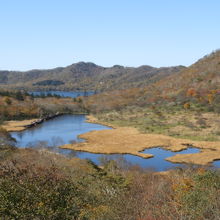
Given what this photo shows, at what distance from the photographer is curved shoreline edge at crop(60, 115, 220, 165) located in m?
53.8

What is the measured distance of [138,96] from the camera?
168 m

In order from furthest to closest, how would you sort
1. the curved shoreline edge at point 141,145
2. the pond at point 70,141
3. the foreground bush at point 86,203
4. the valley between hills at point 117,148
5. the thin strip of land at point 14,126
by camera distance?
the thin strip of land at point 14,126, the curved shoreline edge at point 141,145, the pond at point 70,141, the valley between hills at point 117,148, the foreground bush at point 86,203

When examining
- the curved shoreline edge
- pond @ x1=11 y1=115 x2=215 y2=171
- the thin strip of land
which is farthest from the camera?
the thin strip of land

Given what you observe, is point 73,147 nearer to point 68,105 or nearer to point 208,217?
point 208,217

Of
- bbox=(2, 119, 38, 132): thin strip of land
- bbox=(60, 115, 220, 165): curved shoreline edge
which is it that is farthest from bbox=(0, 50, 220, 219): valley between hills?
bbox=(60, 115, 220, 165): curved shoreline edge

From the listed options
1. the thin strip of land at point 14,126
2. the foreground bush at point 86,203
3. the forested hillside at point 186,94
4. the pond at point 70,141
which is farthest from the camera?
the forested hillside at point 186,94

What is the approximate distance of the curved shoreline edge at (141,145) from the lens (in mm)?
53781

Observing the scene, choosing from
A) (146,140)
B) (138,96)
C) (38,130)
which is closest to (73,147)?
(146,140)

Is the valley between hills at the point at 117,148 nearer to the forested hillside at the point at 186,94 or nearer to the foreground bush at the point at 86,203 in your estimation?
the foreground bush at the point at 86,203

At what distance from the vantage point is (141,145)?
6450 cm

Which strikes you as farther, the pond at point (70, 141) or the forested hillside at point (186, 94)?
the forested hillside at point (186, 94)

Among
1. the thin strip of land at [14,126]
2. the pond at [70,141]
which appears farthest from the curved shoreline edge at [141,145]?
the thin strip of land at [14,126]

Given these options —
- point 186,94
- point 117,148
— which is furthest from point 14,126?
point 186,94

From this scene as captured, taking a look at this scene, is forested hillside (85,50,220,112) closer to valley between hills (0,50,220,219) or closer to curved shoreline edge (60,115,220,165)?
valley between hills (0,50,220,219)
